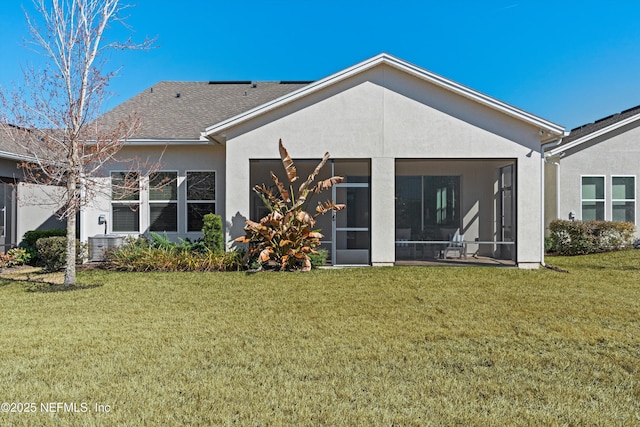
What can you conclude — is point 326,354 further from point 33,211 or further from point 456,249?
point 33,211

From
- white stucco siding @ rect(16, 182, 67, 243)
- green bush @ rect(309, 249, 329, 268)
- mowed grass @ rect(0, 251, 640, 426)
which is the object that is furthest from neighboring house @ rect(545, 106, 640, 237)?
white stucco siding @ rect(16, 182, 67, 243)

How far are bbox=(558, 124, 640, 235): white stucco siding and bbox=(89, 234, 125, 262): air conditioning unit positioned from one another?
659 inches

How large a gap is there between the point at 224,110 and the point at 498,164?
10837 mm

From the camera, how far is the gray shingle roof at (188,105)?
1472 centimetres

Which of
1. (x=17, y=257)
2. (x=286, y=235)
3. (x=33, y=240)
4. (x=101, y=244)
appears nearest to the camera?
(x=286, y=235)

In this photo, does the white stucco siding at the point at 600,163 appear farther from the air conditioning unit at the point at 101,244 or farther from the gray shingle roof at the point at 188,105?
the air conditioning unit at the point at 101,244

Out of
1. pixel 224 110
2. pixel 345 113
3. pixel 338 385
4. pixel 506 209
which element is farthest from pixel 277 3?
pixel 338 385

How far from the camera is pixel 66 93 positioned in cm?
983

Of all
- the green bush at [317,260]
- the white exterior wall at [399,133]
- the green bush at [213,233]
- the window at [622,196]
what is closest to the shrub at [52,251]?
the green bush at [213,233]

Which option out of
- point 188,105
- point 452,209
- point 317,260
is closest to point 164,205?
point 188,105

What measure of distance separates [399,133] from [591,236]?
8992mm

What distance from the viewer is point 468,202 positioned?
617 inches

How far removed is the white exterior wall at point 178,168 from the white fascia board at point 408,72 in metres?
1.99

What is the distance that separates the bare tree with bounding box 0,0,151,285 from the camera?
962 cm
